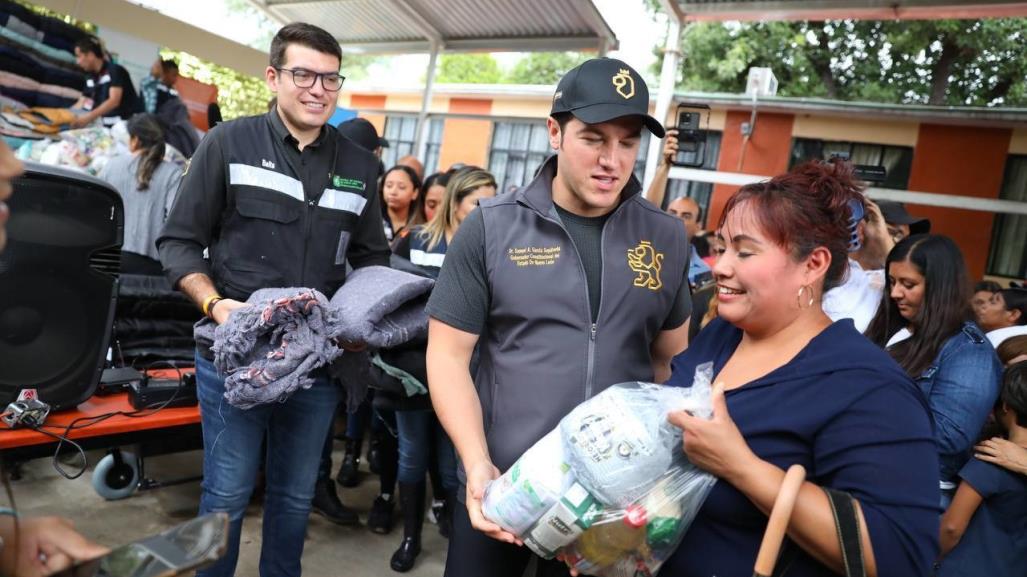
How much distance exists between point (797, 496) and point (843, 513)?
8 centimetres

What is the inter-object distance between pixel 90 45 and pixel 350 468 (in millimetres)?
5051

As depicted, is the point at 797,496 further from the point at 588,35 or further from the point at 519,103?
the point at 519,103

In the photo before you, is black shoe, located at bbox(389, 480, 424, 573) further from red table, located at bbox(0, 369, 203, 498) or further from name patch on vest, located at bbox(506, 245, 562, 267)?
name patch on vest, located at bbox(506, 245, 562, 267)

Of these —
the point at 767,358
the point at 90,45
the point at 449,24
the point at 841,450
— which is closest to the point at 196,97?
the point at 90,45

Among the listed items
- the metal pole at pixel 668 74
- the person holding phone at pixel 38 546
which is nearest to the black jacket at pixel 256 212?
the person holding phone at pixel 38 546

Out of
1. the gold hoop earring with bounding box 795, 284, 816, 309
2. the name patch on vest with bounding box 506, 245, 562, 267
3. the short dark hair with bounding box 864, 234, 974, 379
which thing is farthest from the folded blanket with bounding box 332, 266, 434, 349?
the short dark hair with bounding box 864, 234, 974, 379

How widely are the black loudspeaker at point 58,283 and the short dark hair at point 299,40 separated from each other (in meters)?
0.86

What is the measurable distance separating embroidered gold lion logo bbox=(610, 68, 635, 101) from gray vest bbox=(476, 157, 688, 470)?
1.03ft

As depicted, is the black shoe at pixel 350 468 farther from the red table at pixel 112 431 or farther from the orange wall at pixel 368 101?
the orange wall at pixel 368 101

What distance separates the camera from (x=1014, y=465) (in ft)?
8.21

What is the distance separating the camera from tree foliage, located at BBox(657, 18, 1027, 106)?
48.3 ft

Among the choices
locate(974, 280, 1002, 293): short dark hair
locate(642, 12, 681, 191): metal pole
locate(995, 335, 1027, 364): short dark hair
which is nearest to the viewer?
locate(995, 335, 1027, 364): short dark hair

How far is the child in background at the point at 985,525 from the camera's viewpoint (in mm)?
2500

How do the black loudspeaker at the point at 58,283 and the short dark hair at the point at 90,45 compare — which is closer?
the black loudspeaker at the point at 58,283
